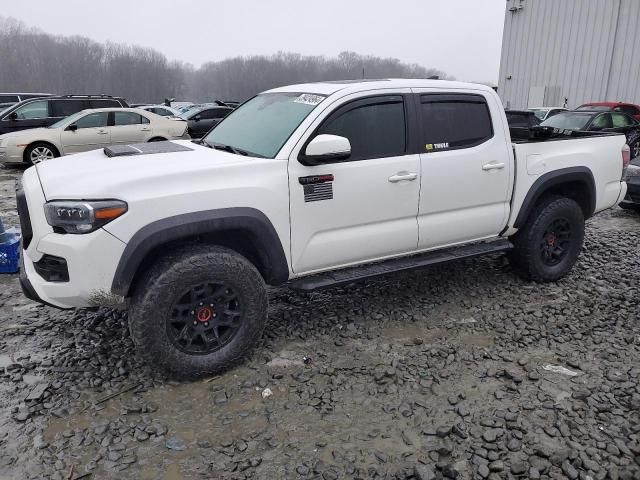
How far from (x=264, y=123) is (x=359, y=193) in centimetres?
96

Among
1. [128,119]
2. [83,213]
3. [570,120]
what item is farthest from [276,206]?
[570,120]

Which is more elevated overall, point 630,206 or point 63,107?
point 63,107

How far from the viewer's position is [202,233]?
3.21 metres

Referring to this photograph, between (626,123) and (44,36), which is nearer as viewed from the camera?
(626,123)

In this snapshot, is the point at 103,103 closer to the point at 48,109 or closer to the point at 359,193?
the point at 48,109

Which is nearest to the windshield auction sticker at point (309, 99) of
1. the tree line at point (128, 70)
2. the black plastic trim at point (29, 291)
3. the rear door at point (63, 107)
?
the black plastic trim at point (29, 291)

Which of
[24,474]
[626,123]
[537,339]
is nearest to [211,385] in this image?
[24,474]

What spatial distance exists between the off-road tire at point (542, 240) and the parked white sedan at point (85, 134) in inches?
391

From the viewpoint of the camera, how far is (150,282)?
306 cm

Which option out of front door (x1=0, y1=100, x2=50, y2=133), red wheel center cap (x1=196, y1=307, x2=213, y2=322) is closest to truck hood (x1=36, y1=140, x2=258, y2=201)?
red wheel center cap (x1=196, y1=307, x2=213, y2=322)

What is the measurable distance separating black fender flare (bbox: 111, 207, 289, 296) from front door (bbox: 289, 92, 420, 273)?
0.52 ft

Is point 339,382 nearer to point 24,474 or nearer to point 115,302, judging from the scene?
point 115,302

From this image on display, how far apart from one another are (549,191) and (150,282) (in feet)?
12.3

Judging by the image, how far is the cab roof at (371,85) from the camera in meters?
3.79
